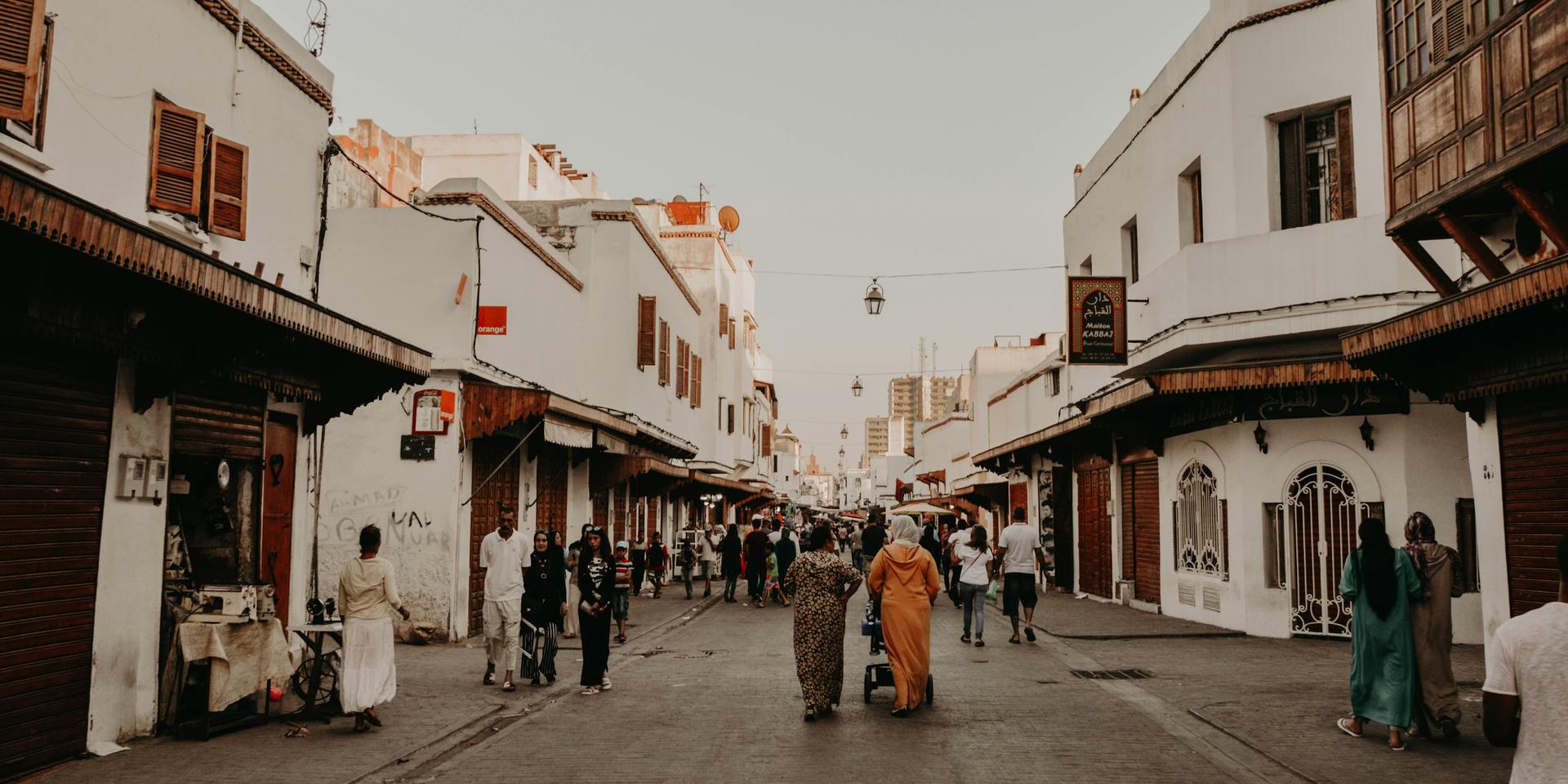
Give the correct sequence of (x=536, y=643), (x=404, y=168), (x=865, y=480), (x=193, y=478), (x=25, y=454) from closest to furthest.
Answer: (x=25, y=454)
(x=193, y=478)
(x=536, y=643)
(x=404, y=168)
(x=865, y=480)

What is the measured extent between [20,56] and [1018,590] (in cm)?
1262

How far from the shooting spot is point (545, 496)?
20.2 meters

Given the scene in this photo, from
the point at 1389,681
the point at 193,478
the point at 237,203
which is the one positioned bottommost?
the point at 1389,681

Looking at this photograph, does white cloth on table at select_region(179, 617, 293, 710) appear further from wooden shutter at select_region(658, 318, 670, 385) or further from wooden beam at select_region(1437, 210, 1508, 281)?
wooden shutter at select_region(658, 318, 670, 385)

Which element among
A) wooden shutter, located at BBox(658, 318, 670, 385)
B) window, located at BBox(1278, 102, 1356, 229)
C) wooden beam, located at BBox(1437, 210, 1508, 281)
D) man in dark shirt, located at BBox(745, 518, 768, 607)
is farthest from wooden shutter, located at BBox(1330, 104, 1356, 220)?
wooden shutter, located at BBox(658, 318, 670, 385)

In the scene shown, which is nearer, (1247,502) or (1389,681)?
(1389,681)

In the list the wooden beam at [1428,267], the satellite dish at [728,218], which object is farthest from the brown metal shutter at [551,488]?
the satellite dish at [728,218]

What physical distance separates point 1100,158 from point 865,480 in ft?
455

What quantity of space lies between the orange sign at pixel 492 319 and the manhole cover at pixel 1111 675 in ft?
30.5

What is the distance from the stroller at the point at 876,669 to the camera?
10.2 meters

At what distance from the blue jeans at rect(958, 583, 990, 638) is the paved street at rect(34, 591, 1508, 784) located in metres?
1.39

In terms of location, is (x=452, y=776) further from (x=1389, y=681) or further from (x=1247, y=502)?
(x=1247, y=502)

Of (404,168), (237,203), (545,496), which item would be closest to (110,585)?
(237,203)

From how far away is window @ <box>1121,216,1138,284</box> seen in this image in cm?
2152
